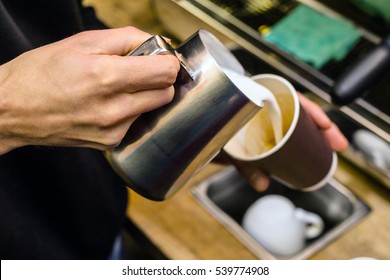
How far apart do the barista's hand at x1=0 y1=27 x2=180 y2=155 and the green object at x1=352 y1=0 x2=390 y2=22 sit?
598mm

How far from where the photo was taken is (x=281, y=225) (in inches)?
34.1

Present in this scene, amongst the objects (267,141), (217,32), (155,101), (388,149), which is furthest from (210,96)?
(217,32)

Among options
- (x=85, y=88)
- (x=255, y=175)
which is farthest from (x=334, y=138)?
(x=85, y=88)

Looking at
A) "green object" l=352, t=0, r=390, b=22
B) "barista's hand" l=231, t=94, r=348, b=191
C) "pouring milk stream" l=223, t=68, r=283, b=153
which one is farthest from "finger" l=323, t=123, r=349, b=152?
"green object" l=352, t=0, r=390, b=22

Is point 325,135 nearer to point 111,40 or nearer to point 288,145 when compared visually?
point 288,145

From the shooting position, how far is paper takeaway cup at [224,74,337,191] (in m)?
0.68

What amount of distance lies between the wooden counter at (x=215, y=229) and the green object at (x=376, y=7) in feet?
1.02

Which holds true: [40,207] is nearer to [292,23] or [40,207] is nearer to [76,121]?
[76,121]

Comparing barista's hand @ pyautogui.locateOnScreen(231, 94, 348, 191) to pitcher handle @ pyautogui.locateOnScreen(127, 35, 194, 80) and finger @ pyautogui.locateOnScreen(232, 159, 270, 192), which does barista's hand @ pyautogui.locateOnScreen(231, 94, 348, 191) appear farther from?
pitcher handle @ pyautogui.locateOnScreen(127, 35, 194, 80)

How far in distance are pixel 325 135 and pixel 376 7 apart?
31 centimetres

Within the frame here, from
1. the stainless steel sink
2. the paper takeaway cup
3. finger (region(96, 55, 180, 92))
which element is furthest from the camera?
the stainless steel sink

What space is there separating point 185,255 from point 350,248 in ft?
1.03

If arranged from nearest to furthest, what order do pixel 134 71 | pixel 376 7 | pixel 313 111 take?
pixel 134 71
pixel 313 111
pixel 376 7

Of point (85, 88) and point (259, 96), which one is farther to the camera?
point (259, 96)
